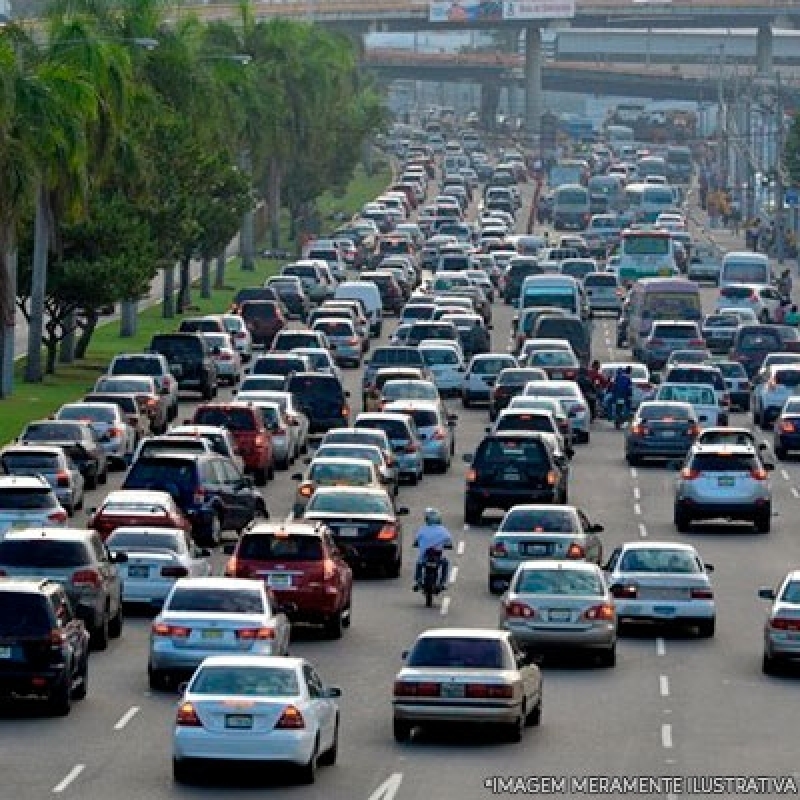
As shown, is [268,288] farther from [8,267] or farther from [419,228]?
[419,228]

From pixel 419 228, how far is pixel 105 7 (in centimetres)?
6094

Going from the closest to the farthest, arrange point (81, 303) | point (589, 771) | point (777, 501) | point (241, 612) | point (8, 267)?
1. point (589, 771)
2. point (241, 612)
3. point (777, 501)
4. point (8, 267)
5. point (81, 303)

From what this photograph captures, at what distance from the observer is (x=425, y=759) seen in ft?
113

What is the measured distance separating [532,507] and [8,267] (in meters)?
34.8

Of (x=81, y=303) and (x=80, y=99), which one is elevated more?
(x=80, y=99)

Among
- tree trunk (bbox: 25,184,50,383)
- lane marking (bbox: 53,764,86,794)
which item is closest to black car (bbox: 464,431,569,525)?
lane marking (bbox: 53,764,86,794)

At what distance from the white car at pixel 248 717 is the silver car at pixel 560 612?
9.03 m

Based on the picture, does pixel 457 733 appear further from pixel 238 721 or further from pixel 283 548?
pixel 283 548

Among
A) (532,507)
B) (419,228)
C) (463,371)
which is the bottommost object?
(419,228)

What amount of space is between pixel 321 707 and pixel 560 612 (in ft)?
29.4

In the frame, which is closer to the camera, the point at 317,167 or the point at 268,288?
the point at 268,288

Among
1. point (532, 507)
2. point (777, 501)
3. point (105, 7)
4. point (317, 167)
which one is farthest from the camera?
point (317, 167)

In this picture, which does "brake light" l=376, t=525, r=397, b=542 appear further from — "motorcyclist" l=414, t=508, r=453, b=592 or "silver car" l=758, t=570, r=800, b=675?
"silver car" l=758, t=570, r=800, b=675

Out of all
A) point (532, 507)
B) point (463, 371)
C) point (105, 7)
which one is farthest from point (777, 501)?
point (105, 7)
